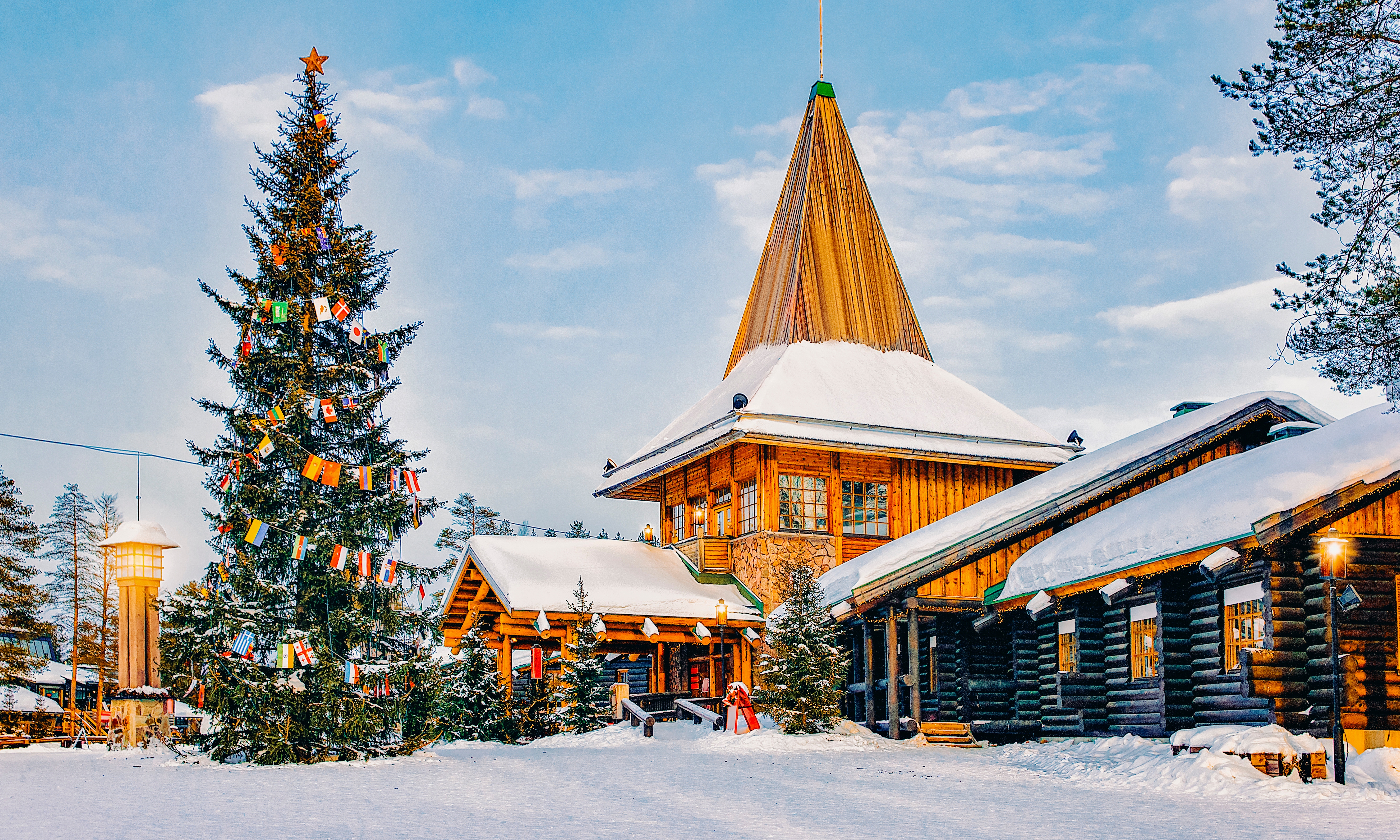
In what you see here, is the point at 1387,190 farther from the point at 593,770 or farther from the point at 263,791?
the point at 263,791

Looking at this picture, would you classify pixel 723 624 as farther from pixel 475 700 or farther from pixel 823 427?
pixel 823 427

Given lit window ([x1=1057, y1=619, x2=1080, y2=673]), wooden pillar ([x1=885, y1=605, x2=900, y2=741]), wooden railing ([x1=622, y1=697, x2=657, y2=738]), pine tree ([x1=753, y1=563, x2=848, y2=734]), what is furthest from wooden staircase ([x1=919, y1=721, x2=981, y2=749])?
wooden railing ([x1=622, y1=697, x2=657, y2=738])

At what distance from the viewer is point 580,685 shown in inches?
961

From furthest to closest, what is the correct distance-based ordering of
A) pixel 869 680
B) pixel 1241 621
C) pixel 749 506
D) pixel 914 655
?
pixel 749 506
pixel 869 680
pixel 914 655
pixel 1241 621

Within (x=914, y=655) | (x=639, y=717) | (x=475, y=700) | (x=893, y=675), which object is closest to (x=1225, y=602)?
(x=914, y=655)

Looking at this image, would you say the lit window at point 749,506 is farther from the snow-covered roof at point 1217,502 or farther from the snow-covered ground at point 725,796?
the snow-covered ground at point 725,796

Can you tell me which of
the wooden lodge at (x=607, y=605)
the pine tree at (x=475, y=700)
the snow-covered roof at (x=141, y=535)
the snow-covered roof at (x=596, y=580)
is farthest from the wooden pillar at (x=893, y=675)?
the snow-covered roof at (x=141, y=535)

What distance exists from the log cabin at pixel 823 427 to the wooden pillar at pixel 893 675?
577 cm

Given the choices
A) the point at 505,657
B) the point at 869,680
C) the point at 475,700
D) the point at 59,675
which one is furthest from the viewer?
the point at 59,675

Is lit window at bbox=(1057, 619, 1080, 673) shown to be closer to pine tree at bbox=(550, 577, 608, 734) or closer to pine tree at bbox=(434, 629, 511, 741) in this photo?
pine tree at bbox=(550, 577, 608, 734)

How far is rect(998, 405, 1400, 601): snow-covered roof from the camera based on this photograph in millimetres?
16766

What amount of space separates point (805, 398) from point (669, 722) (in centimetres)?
806

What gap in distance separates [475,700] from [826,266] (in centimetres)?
1549

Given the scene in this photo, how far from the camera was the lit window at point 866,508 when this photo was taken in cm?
3038
